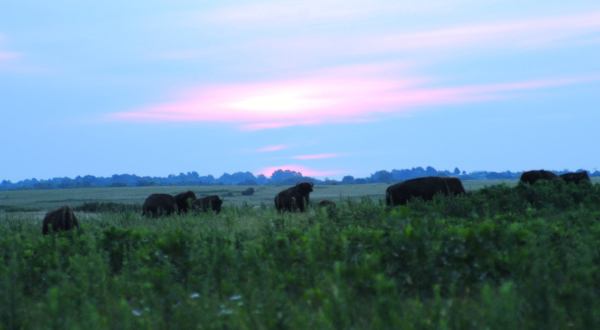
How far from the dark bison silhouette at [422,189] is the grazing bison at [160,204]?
9.45 metres

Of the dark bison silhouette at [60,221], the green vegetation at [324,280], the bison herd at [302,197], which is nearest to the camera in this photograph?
the green vegetation at [324,280]

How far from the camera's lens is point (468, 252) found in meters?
9.68

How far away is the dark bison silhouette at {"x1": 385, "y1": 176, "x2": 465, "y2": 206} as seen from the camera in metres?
23.1

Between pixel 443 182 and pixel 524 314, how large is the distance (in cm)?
1626

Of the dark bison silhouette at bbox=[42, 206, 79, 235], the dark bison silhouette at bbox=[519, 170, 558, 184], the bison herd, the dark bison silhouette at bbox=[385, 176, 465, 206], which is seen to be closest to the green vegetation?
the dark bison silhouette at bbox=[42, 206, 79, 235]

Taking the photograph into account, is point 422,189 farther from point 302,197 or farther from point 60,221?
point 60,221

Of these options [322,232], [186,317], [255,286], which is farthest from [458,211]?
[186,317]

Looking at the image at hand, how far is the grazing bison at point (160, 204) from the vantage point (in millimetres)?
28444

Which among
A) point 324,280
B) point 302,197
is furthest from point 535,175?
point 324,280

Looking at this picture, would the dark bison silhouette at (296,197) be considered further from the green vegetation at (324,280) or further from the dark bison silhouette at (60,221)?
the green vegetation at (324,280)

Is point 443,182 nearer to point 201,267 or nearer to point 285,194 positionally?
point 285,194

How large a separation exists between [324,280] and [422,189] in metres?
14.9

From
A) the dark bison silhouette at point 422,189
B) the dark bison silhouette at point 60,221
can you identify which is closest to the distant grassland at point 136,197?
the dark bison silhouette at point 422,189

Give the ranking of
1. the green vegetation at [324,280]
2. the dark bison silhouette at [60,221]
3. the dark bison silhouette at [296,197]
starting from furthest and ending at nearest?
the dark bison silhouette at [296,197], the dark bison silhouette at [60,221], the green vegetation at [324,280]
